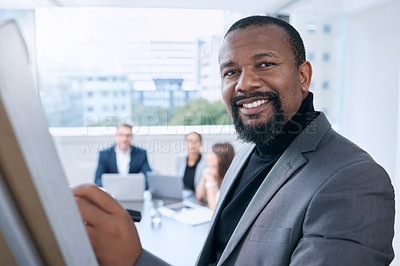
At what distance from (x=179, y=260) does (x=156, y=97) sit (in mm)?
3813

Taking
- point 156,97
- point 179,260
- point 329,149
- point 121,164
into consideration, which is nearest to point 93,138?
point 156,97

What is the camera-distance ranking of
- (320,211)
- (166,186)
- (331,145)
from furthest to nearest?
(166,186)
(331,145)
(320,211)

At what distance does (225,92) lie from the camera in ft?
4.07

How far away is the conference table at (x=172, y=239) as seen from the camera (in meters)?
2.11

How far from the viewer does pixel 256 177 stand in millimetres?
1229

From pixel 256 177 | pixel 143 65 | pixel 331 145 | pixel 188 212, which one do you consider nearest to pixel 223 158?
pixel 188 212

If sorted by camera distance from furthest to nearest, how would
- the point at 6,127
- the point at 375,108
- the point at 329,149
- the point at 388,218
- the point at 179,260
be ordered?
the point at 375,108 < the point at 179,260 < the point at 329,149 < the point at 388,218 < the point at 6,127

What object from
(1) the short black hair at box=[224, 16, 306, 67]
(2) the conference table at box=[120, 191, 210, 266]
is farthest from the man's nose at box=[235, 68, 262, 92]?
(2) the conference table at box=[120, 191, 210, 266]

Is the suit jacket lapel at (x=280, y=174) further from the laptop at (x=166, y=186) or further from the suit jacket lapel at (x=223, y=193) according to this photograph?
the laptop at (x=166, y=186)

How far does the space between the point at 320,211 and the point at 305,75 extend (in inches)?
22.4

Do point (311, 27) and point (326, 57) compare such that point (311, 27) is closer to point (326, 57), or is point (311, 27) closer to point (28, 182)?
point (326, 57)

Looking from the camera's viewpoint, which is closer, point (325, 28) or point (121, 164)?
point (121, 164)

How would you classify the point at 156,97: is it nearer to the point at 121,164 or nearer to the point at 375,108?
the point at 121,164

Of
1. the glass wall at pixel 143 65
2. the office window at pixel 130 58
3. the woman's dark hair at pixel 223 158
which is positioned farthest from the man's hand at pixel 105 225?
the office window at pixel 130 58
